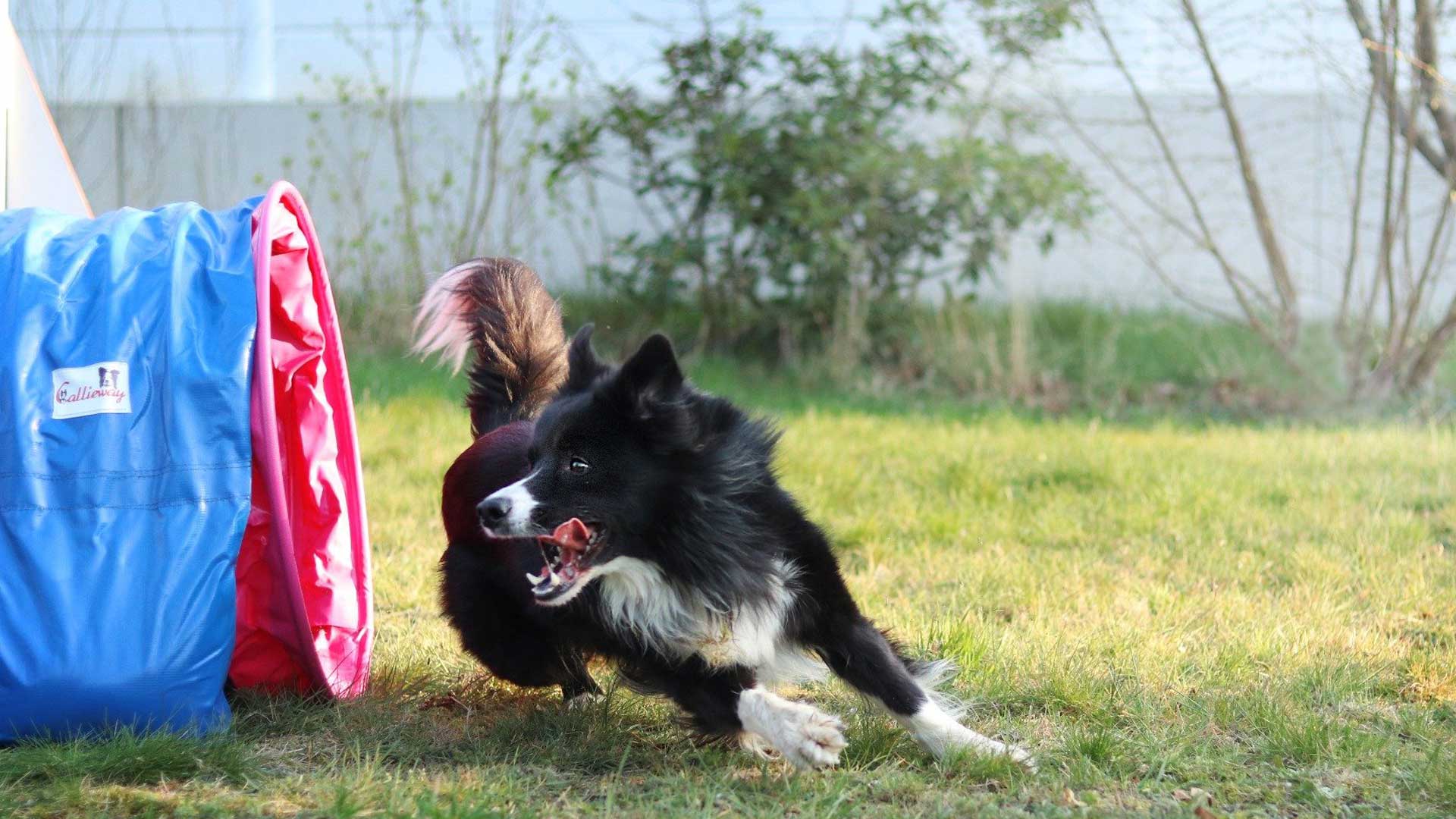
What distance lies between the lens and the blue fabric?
2.93m

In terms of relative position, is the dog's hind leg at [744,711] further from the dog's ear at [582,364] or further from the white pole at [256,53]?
the white pole at [256,53]

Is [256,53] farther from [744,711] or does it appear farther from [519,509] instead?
[744,711]

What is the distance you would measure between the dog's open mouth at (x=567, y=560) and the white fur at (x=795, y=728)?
465 mm

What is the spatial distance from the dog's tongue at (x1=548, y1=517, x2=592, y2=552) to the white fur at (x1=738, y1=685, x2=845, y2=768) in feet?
1.64

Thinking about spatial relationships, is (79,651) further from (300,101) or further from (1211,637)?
(300,101)

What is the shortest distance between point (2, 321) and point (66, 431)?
0.33 meters

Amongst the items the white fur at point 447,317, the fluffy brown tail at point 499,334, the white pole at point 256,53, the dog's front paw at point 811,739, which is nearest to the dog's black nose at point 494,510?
the dog's front paw at point 811,739

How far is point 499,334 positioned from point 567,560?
0.98m

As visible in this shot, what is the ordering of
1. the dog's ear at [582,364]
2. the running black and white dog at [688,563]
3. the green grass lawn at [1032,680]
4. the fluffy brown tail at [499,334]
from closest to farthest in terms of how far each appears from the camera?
the green grass lawn at [1032,680] → the running black and white dog at [688,563] → the dog's ear at [582,364] → the fluffy brown tail at [499,334]

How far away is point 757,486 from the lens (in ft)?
10.2

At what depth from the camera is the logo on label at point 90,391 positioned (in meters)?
3.08

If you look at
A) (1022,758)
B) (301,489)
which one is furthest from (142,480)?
(1022,758)

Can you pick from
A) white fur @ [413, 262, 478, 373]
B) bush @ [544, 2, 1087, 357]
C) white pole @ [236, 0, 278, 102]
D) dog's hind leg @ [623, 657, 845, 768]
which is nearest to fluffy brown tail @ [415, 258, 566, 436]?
white fur @ [413, 262, 478, 373]

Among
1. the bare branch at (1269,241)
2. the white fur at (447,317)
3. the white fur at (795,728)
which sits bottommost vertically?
the white fur at (795,728)
